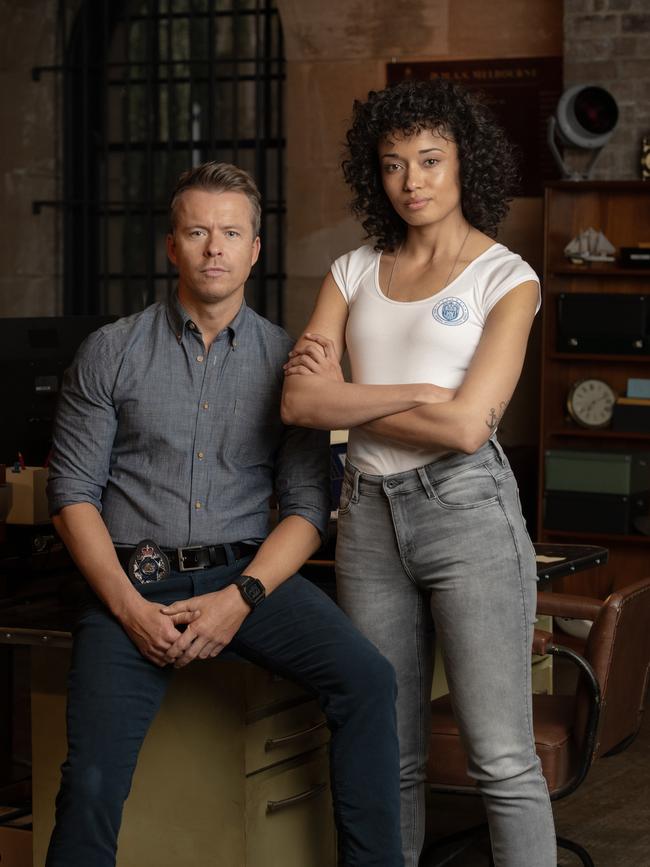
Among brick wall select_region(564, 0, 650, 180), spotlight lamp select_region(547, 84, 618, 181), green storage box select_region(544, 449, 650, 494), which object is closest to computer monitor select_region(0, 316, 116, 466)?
green storage box select_region(544, 449, 650, 494)

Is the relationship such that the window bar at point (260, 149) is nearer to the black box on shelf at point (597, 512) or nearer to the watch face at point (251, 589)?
the black box on shelf at point (597, 512)

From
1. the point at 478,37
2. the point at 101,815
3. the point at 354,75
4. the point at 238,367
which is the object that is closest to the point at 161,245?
the point at 354,75

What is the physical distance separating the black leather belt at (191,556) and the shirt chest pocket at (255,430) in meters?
0.20

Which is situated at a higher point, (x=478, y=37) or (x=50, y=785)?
(x=478, y=37)

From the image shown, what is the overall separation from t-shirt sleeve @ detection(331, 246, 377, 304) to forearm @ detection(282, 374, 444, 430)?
23cm

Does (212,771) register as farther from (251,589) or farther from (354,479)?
(354,479)

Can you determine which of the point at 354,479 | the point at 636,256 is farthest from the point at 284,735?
the point at 636,256

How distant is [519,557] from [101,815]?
928 mm

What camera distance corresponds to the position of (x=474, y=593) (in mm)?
2436

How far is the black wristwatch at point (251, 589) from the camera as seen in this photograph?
2523mm

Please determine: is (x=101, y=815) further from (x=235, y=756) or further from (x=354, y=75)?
(x=354, y=75)

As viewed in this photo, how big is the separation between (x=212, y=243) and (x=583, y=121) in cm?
423

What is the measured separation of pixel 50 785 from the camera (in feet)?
9.10

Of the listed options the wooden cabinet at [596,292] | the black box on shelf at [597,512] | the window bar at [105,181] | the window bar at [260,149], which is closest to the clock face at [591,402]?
the wooden cabinet at [596,292]
